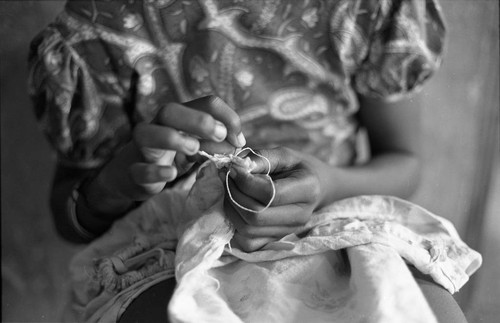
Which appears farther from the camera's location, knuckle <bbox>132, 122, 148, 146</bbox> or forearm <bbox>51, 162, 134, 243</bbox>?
forearm <bbox>51, 162, 134, 243</bbox>

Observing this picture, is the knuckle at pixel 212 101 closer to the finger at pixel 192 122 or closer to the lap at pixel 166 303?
the finger at pixel 192 122

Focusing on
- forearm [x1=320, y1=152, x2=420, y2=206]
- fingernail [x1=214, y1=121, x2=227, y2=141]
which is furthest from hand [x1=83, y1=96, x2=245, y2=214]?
forearm [x1=320, y1=152, x2=420, y2=206]

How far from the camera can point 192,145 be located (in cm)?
35

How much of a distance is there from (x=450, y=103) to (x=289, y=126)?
17 centimetres

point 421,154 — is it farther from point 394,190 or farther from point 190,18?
point 190,18

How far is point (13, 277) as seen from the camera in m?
0.69

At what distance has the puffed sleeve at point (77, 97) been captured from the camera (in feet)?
1.65

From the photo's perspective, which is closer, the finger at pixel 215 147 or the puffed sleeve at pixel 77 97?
the finger at pixel 215 147

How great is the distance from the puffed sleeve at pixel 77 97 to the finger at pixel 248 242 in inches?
7.1

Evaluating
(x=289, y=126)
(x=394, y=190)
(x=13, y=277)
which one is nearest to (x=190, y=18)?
(x=289, y=126)

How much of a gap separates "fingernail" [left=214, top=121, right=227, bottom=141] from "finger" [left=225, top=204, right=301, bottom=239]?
61 millimetres

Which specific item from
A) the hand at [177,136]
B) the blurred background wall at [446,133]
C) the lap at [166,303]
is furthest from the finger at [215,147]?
the blurred background wall at [446,133]

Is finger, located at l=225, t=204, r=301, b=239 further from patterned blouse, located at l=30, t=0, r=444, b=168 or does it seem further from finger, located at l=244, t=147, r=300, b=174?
patterned blouse, located at l=30, t=0, r=444, b=168

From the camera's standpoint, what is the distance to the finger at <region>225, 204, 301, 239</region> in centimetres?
39
